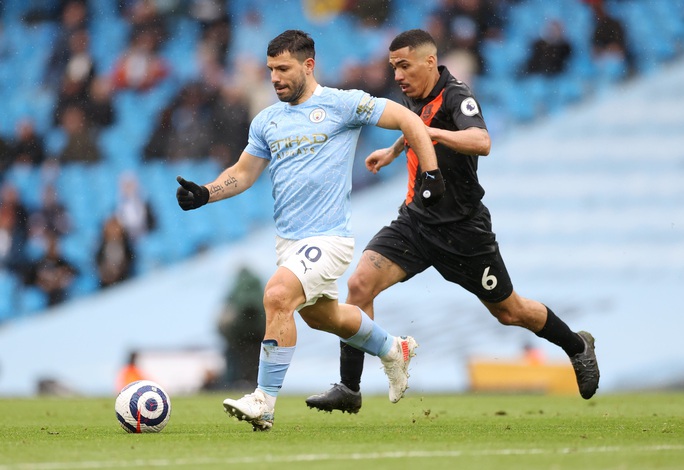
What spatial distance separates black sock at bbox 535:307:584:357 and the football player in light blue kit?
60.9 inches

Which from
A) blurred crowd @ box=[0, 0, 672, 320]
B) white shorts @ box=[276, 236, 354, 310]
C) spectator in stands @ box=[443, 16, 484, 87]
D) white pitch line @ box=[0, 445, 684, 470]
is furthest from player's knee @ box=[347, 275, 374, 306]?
spectator in stands @ box=[443, 16, 484, 87]

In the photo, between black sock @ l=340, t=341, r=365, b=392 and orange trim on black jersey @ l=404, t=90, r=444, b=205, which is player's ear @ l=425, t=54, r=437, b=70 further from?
black sock @ l=340, t=341, r=365, b=392

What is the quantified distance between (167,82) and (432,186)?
560 inches

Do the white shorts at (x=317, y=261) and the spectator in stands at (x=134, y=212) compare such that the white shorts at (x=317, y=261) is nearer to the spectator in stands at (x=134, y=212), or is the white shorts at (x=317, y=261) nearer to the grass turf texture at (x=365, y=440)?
the grass turf texture at (x=365, y=440)

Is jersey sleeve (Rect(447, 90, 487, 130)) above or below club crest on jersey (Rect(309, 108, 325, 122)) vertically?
above

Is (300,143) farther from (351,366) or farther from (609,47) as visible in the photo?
(609,47)

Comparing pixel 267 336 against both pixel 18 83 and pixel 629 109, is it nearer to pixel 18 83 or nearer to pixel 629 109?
pixel 629 109

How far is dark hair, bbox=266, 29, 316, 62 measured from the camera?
692 centimetres

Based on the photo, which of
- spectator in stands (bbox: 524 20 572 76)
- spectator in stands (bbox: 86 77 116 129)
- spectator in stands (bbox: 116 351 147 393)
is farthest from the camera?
spectator in stands (bbox: 86 77 116 129)

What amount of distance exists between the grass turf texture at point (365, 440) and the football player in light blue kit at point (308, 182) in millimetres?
679

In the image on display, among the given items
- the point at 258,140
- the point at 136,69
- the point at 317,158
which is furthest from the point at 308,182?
the point at 136,69

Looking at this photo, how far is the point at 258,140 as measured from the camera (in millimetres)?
7266

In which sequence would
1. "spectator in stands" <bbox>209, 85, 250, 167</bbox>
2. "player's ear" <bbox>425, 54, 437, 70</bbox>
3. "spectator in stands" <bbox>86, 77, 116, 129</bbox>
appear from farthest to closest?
"spectator in stands" <bbox>86, 77, 116, 129</bbox>
"spectator in stands" <bbox>209, 85, 250, 167</bbox>
"player's ear" <bbox>425, 54, 437, 70</bbox>

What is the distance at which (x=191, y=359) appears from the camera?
1639 centimetres
